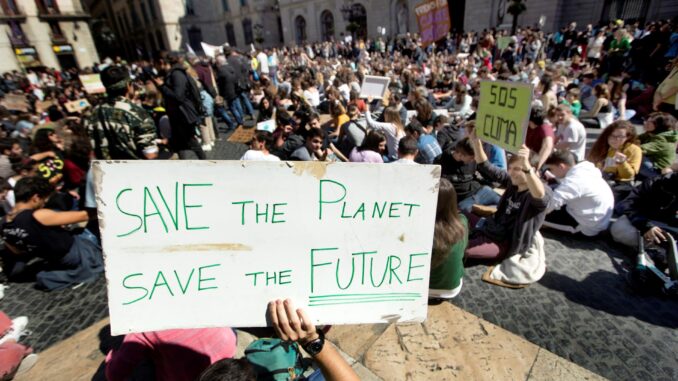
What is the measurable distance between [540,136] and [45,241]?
20.2ft

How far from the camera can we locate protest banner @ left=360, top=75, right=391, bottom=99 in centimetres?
707

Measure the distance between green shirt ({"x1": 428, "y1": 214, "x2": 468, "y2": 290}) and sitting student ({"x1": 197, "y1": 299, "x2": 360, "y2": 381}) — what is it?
1.36m

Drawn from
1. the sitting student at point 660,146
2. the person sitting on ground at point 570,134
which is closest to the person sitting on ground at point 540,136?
the person sitting on ground at point 570,134

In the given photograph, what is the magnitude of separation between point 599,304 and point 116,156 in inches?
184

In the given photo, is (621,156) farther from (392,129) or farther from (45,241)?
(45,241)

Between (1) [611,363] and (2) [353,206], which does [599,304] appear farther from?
(2) [353,206]

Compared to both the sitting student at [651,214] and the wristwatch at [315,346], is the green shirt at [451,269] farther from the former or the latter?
the sitting student at [651,214]

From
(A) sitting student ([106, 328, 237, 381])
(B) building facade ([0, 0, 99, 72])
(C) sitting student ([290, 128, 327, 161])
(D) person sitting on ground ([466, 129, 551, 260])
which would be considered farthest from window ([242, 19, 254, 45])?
(A) sitting student ([106, 328, 237, 381])

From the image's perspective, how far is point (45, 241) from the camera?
2.94 meters

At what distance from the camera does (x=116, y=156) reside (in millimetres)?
3314

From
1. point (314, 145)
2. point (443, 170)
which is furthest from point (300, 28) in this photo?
point (443, 170)

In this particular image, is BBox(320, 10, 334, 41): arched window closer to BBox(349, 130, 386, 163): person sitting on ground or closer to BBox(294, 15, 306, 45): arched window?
BBox(294, 15, 306, 45): arched window

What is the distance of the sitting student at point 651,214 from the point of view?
3049 mm

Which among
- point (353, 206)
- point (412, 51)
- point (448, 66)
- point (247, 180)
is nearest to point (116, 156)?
point (247, 180)
